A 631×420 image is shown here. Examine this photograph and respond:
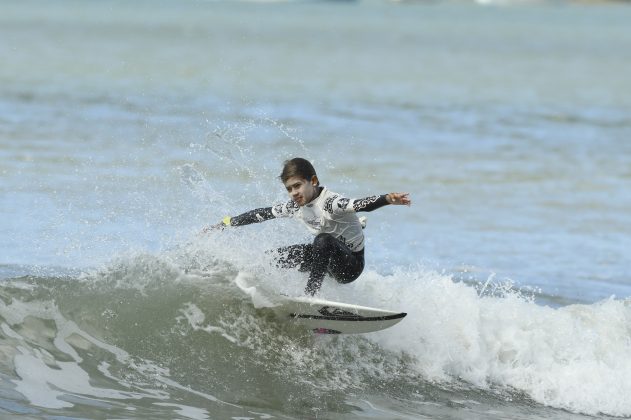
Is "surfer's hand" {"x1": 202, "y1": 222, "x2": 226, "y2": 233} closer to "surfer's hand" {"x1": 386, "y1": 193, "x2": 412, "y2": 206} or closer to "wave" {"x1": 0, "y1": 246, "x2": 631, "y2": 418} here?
"wave" {"x1": 0, "y1": 246, "x2": 631, "y2": 418}

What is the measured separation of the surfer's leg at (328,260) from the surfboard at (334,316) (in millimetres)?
150

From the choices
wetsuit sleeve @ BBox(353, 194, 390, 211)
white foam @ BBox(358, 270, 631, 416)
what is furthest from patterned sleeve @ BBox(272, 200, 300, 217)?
white foam @ BBox(358, 270, 631, 416)

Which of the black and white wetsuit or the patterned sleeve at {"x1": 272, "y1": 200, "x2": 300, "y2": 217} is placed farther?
the patterned sleeve at {"x1": 272, "y1": 200, "x2": 300, "y2": 217}

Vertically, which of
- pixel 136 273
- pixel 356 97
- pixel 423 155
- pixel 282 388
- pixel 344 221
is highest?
pixel 356 97

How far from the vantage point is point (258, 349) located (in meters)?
9.25

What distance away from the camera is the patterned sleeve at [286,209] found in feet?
30.5

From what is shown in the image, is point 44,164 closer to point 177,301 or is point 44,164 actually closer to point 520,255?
point 520,255

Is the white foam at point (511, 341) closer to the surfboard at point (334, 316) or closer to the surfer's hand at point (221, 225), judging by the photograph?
the surfboard at point (334, 316)

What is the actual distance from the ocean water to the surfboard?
7.3 inches

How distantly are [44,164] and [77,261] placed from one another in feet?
24.4

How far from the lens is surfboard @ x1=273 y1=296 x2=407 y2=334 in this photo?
8.95 metres

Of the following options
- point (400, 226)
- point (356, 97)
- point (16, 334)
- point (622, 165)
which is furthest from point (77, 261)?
point (356, 97)

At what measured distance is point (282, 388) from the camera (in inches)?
341

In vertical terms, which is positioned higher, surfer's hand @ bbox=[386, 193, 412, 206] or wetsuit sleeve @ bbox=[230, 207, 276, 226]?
surfer's hand @ bbox=[386, 193, 412, 206]
